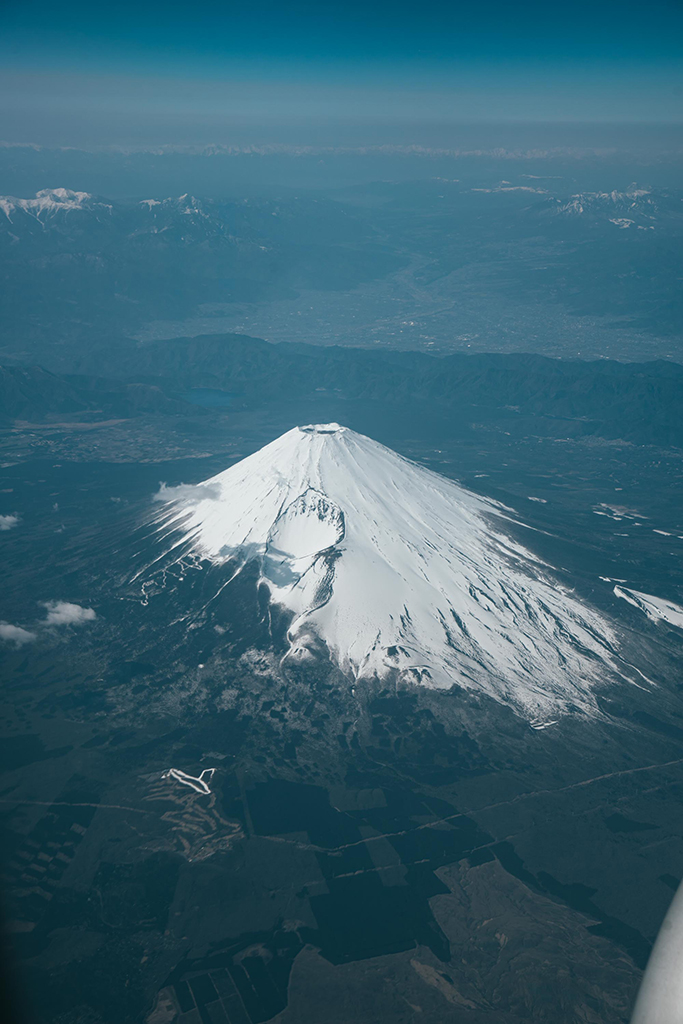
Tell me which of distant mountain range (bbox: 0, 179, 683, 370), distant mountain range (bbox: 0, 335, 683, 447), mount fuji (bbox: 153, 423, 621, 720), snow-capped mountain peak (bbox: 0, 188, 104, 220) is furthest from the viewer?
snow-capped mountain peak (bbox: 0, 188, 104, 220)

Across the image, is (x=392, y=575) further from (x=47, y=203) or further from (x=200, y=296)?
(x=47, y=203)

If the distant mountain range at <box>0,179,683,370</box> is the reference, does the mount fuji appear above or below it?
below

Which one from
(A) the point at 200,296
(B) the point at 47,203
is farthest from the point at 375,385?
(B) the point at 47,203

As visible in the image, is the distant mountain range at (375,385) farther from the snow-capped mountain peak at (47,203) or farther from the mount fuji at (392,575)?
the snow-capped mountain peak at (47,203)

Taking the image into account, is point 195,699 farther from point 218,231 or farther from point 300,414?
point 218,231

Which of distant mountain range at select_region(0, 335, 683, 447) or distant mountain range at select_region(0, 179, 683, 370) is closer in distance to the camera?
distant mountain range at select_region(0, 335, 683, 447)

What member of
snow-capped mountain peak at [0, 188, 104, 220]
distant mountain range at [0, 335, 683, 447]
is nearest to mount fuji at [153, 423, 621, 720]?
distant mountain range at [0, 335, 683, 447]

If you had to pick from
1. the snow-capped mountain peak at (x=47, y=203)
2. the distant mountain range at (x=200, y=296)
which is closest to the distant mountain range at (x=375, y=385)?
the distant mountain range at (x=200, y=296)

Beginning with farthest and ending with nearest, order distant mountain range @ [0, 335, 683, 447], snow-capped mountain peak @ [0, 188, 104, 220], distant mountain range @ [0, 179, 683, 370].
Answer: snow-capped mountain peak @ [0, 188, 104, 220]
distant mountain range @ [0, 179, 683, 370]
distant mountain range @ [0, 335, 683, 447]

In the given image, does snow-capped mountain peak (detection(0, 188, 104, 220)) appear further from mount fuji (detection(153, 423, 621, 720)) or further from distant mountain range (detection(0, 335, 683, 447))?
mount fuji (detection(153, 423, 621, 720))
